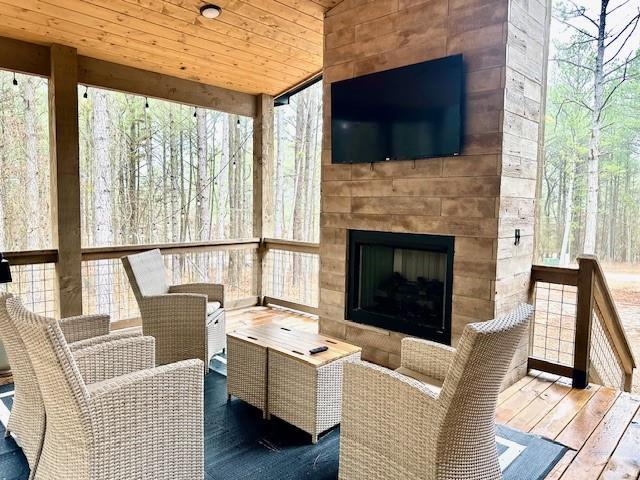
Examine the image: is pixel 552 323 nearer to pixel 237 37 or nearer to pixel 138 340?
pixel 138 340

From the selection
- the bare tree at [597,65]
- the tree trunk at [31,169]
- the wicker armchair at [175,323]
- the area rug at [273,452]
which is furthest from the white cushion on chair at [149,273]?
the bare tree at [597,65]

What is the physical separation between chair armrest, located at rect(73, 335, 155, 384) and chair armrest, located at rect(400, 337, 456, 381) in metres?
1.40

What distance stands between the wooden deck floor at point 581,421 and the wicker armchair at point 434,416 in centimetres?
84

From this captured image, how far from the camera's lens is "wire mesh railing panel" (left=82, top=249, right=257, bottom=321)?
514cm

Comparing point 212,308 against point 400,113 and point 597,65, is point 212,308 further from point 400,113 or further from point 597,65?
point 597,65

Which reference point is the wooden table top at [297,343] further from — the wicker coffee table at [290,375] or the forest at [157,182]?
the forest at [157,182]

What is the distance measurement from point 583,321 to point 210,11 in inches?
150

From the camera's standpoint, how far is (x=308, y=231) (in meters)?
6.56

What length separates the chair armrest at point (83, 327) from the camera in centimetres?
266

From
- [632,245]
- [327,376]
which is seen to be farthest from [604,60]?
[327,376]

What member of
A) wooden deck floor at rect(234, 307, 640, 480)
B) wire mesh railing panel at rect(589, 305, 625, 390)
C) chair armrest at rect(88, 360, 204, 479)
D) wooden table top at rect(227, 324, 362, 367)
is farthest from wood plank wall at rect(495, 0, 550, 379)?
chair armrest at rect(88, 360, 204, 479)

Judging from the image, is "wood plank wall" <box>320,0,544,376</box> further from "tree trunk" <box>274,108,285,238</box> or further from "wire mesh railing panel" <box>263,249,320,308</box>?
"tree trunk" <box>274,108,285,238</box>

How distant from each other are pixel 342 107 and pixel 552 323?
103 inches

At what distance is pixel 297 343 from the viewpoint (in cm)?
282
